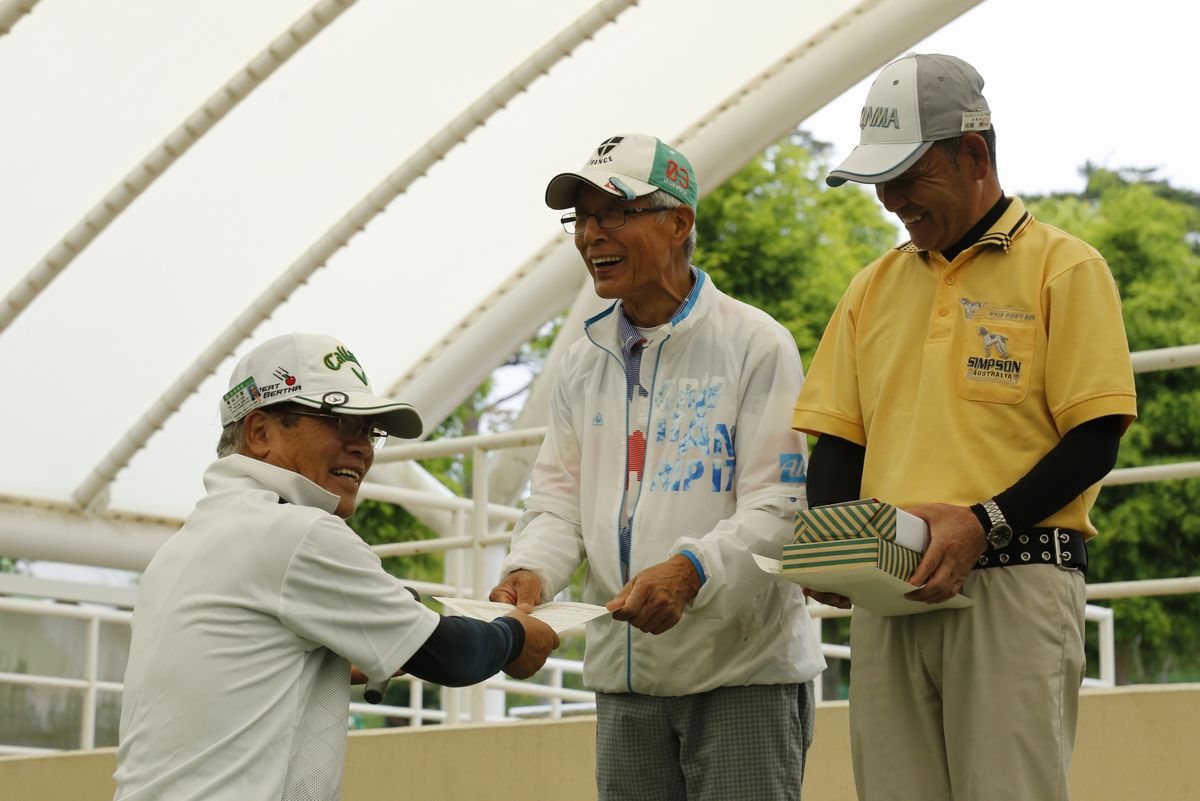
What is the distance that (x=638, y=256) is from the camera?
411 cm

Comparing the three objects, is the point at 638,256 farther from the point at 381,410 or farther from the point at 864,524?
the point at 864,524

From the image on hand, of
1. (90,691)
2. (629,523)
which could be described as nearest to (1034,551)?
A: (629,523)

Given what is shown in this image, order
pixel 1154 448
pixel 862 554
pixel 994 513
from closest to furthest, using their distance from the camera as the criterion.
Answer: pixel 862 554 < pixel 994 513 < pixel 1154 448

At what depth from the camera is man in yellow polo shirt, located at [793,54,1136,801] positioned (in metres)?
3.27

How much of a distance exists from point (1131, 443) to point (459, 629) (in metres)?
23.8

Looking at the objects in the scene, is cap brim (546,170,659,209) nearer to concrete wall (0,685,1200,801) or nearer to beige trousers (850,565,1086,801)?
beige trousers (850,565,1086,801)

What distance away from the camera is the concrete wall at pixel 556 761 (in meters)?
4.81

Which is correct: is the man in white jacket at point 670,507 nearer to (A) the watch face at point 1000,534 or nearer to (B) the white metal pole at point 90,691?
(A) the watch face at point 1000,534

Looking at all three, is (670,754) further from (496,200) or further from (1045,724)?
(496,200)

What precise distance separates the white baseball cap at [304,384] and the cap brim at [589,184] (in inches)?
27.3

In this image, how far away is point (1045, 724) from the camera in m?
3.25

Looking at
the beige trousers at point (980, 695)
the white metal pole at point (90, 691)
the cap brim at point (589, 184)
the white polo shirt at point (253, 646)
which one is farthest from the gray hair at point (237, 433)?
the white metal pole at point (90, 691)

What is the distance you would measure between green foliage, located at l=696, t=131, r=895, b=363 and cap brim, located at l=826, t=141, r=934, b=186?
2099cm

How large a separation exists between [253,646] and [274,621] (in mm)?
71
